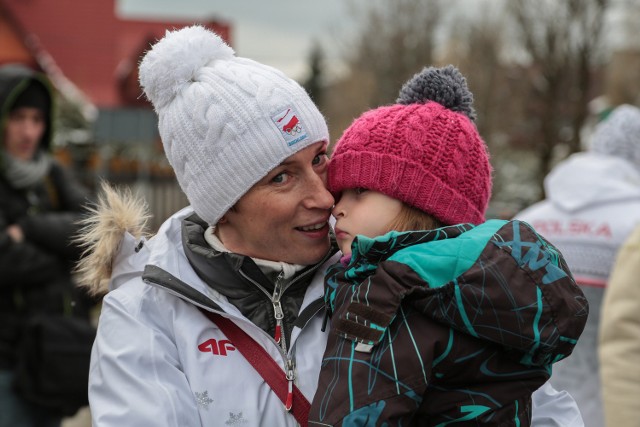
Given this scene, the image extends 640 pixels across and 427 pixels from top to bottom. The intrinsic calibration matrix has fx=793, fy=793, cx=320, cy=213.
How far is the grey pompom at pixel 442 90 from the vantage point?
222 cm

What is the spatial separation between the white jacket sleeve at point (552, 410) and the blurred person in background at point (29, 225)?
2407mm

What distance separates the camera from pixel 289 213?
6.73 ft

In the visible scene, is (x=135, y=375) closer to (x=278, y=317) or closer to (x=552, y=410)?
(x=278, y=317)

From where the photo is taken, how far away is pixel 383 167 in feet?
6.83

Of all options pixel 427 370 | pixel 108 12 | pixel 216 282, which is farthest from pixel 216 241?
pixel 108 12

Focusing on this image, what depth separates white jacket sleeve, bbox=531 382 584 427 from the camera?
206cm

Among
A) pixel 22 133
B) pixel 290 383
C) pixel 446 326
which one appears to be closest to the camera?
pixel 446 326

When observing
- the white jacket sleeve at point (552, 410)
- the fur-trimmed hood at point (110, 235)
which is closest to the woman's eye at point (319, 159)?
the fur-trimmed hood at point (110, 235)

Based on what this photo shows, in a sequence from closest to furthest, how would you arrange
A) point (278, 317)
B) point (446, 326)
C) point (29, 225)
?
point (446, 326) → point (278, 317) → point (29, 225)

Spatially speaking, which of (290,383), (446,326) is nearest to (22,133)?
(290,383)

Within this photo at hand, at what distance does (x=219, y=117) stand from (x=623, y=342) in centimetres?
230

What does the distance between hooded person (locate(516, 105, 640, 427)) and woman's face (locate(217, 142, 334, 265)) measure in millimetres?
2441

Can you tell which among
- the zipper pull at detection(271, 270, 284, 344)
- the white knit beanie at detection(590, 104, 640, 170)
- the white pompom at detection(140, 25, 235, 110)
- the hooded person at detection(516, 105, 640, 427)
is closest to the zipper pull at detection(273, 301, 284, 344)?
the zipper pull at detection(271, 270, 284, 344)

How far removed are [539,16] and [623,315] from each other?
8.04 meters
